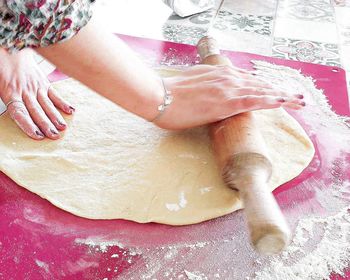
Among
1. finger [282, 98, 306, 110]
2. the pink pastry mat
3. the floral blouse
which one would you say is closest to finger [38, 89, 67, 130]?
the pink pastry mat

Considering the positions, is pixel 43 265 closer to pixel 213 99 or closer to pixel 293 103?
pixel 213 99

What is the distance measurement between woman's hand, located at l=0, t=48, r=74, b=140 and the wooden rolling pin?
→ 1.28 feet

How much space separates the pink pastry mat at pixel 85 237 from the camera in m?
0.83

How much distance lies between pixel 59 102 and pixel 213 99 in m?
0.41

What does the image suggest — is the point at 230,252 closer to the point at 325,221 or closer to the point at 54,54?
the point at 325,221

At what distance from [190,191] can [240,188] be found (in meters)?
0.13

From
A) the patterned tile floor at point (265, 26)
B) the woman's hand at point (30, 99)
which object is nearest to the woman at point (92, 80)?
the woman's hand at point (30, 99)

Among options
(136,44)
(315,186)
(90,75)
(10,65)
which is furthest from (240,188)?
(136,44)

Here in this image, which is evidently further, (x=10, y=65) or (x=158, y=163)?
(x=10, y=65)

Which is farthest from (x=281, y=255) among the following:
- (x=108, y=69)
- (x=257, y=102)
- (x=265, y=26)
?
(x=265, y=26)

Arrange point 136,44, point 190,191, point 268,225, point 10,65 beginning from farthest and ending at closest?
1. point 136,44
2. point 10,65
3. point 190,191
4. point 268,225

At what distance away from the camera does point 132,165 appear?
3.32ft

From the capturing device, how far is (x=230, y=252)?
871 millimetres

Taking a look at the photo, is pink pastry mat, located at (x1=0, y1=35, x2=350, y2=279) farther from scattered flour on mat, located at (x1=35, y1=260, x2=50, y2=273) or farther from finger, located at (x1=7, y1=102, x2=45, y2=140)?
finger, located at (x1=7, y1=102, x2=45, y2=140)
